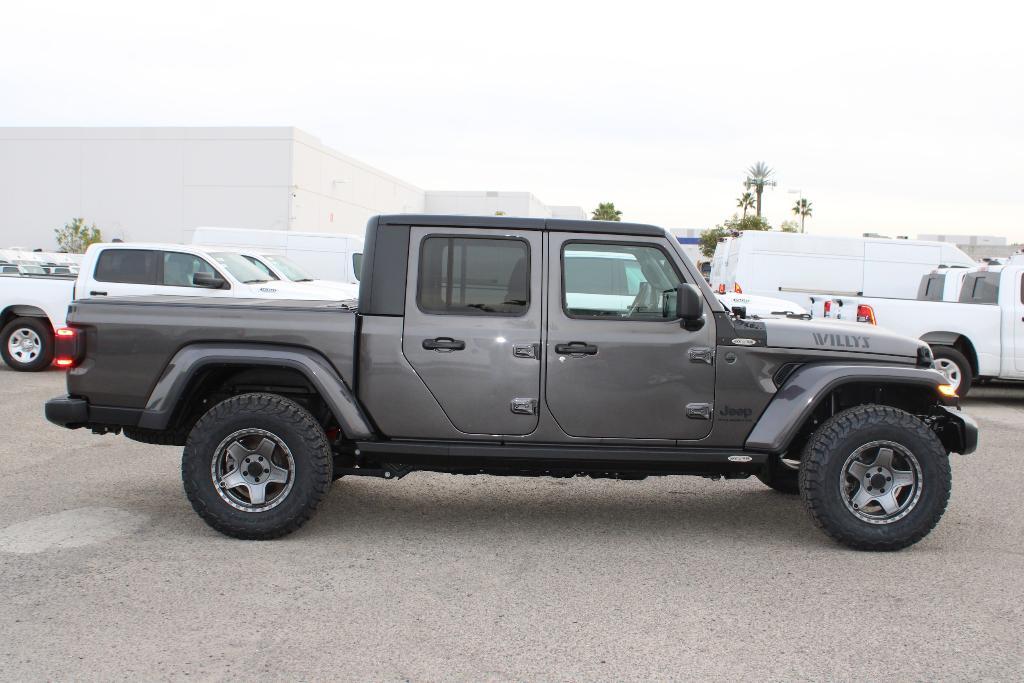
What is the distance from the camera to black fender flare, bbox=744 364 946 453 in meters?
5.38

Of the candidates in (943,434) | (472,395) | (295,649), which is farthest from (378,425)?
(943,434)

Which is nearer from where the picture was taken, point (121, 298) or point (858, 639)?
point (858, 639)

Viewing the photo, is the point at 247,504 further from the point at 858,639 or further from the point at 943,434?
the point at 943,434

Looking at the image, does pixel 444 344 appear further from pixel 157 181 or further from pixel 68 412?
pixel 157 181

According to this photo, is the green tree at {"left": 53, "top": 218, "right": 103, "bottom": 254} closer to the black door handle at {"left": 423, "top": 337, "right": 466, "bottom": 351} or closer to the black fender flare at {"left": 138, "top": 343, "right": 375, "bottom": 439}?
the black fender flare at {"left": 138, "top": 343, "right": 375, "bottom": 439}

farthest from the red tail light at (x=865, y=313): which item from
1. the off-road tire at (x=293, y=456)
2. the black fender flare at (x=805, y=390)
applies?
the off-road tire at (x=293, y=456)

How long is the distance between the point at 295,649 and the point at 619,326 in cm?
256

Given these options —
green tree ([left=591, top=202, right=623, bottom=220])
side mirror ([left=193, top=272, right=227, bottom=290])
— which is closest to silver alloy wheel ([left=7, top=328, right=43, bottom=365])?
side mirror ([left=193, top=272, right=227, bottom=290])

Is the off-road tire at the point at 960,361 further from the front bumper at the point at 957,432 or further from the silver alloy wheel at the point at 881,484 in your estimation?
the silver alloy wheel at the point at 881,484

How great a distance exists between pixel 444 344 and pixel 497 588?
4.69 feet

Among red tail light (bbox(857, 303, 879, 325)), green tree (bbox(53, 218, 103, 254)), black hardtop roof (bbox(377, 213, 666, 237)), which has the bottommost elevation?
red tail light (bbox(857, 303, 879, 325))

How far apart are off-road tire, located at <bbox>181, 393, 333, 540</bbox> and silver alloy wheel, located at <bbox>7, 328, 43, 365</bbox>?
953 cm

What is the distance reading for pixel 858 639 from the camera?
4.17 metres

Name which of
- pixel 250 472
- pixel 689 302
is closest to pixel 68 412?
pixel 250 472
